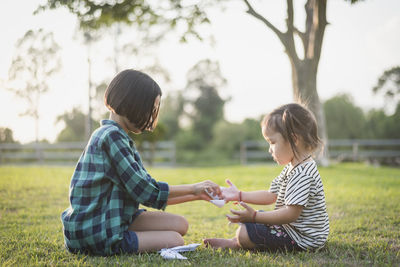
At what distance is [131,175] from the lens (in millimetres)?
1845

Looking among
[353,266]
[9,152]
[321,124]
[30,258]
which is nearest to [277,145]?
[353,266]

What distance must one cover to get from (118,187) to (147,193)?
0.56 ft

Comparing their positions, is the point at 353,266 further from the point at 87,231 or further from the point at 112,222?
the point at 87,231

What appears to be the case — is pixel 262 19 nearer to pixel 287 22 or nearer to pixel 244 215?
pixel 287 22

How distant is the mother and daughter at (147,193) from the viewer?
186 centimetres

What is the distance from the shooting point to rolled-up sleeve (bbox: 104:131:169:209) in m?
1.85

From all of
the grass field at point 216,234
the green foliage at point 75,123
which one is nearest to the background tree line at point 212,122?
the green foliage at point 75,123

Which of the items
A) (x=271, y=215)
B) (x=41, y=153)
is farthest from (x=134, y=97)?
(x=41, y=153)

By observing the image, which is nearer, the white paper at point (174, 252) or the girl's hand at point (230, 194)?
the white paper at point (174, 252)

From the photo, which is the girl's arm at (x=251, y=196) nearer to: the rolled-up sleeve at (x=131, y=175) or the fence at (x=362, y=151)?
the rolled-up sleeve at (x=131, y=175)

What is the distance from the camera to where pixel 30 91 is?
590 inches

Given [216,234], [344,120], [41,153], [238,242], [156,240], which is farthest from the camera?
[344,120]

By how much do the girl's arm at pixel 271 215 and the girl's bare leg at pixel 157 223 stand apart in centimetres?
41

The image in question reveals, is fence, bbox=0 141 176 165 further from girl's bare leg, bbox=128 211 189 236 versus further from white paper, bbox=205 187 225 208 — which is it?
white paper, bbox=205 187 225 208
